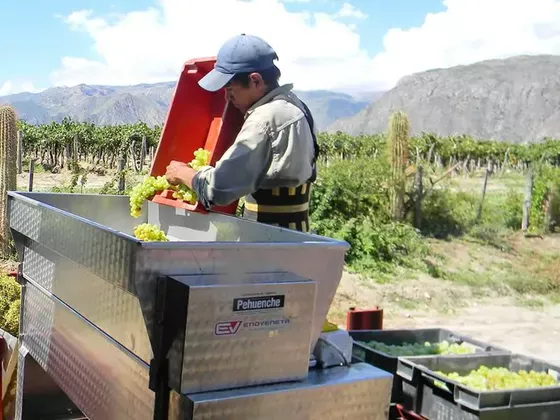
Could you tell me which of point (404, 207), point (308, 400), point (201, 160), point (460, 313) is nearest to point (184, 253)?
point (308, 400)

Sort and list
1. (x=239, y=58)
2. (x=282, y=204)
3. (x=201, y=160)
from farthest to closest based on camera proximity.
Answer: (x=201, y=160) → (x=282, y=204) → (x=239, y=58)

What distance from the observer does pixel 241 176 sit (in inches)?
97.3

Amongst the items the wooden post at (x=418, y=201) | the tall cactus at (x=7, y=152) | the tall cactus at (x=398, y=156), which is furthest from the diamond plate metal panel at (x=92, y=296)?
the wooden post at (x=418, y=201)

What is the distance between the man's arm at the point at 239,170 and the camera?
245 cm

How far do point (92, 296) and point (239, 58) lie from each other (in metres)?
1.08

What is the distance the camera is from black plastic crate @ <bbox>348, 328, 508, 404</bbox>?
127 inches

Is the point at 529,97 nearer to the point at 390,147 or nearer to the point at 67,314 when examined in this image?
the point at 390,147

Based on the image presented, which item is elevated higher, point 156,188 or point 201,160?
point 201,160

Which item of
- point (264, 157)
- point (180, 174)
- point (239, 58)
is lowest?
point (180, 174)

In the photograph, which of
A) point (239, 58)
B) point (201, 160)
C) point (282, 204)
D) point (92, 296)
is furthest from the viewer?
point (201, 160)

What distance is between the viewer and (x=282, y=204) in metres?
2.78

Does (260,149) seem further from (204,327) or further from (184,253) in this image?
(204,327)

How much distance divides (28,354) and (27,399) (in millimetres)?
188

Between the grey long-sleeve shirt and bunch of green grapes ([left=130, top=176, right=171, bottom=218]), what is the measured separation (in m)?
0.51
